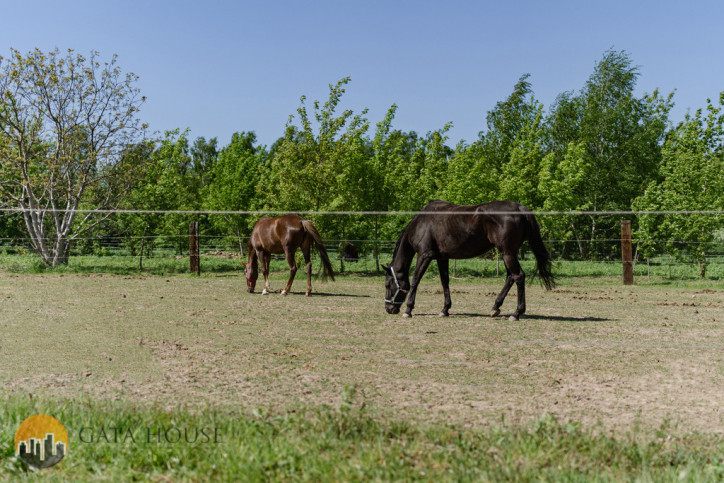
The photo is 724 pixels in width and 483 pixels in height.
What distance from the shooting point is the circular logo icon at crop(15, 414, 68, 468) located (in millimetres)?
3387

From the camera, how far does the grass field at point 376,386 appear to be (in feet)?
10.6

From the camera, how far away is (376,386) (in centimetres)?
497

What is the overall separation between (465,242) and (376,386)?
477 cm

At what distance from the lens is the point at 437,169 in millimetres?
27062

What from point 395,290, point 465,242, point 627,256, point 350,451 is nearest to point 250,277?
point 395,290

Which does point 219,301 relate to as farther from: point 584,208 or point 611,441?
point 584,208

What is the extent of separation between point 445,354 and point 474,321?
2606 millimetres

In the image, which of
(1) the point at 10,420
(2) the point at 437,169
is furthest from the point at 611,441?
(2) the point at 437,169

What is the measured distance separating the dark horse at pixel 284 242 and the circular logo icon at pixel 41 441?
29.6 ft

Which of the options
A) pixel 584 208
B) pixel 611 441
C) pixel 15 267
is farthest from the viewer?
pixel 584 208

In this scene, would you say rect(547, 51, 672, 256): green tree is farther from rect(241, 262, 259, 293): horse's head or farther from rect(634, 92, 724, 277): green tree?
rect(241, 262, 259, 293): horse's head

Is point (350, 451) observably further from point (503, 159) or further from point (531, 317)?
point (503, 159)

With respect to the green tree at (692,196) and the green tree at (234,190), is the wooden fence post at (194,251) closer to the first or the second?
the green tree at (234,190)

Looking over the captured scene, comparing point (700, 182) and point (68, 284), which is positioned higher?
point (700, 182)
